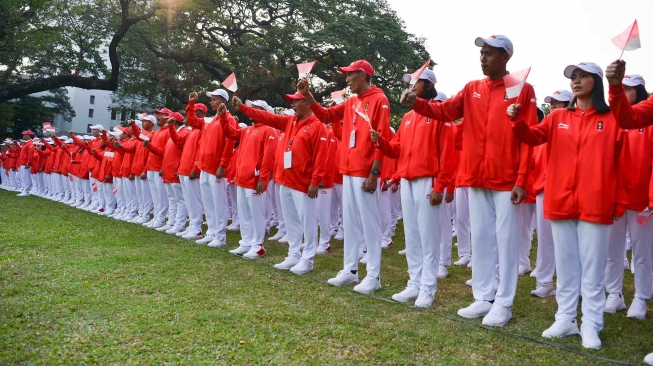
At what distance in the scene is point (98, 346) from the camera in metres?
4.13

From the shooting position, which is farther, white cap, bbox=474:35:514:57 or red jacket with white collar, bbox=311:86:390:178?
red jacket with white collar, bbox=311:86:390:178

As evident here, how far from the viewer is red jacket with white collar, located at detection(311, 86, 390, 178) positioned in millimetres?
6199

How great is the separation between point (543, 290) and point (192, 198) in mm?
6358

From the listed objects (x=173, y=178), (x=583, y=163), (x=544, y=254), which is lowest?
(x=544, y=254)

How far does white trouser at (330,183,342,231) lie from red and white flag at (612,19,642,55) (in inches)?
299

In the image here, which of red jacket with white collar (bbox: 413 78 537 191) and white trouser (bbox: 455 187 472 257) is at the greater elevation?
red jacket with white collar (bbox: 413 78 537 191)

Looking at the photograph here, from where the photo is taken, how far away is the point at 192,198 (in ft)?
34.1

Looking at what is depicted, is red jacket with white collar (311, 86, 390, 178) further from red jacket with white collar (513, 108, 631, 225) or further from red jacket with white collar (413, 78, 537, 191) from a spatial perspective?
red jacket with white collar (513, 108, 631, 225)

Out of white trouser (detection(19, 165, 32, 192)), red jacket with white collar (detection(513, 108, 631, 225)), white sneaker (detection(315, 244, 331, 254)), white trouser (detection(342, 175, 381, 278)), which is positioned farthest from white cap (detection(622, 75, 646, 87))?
white trouser (detection(19, 165, 32, 192))

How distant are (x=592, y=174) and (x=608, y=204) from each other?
0.85 ft

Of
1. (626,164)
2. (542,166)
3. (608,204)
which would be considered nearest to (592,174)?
(608,204)

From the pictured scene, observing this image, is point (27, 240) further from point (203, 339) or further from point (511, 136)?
point (511, 136)

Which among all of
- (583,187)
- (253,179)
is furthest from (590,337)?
(253,179)

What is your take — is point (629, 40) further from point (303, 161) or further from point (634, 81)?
point (303, 161)
